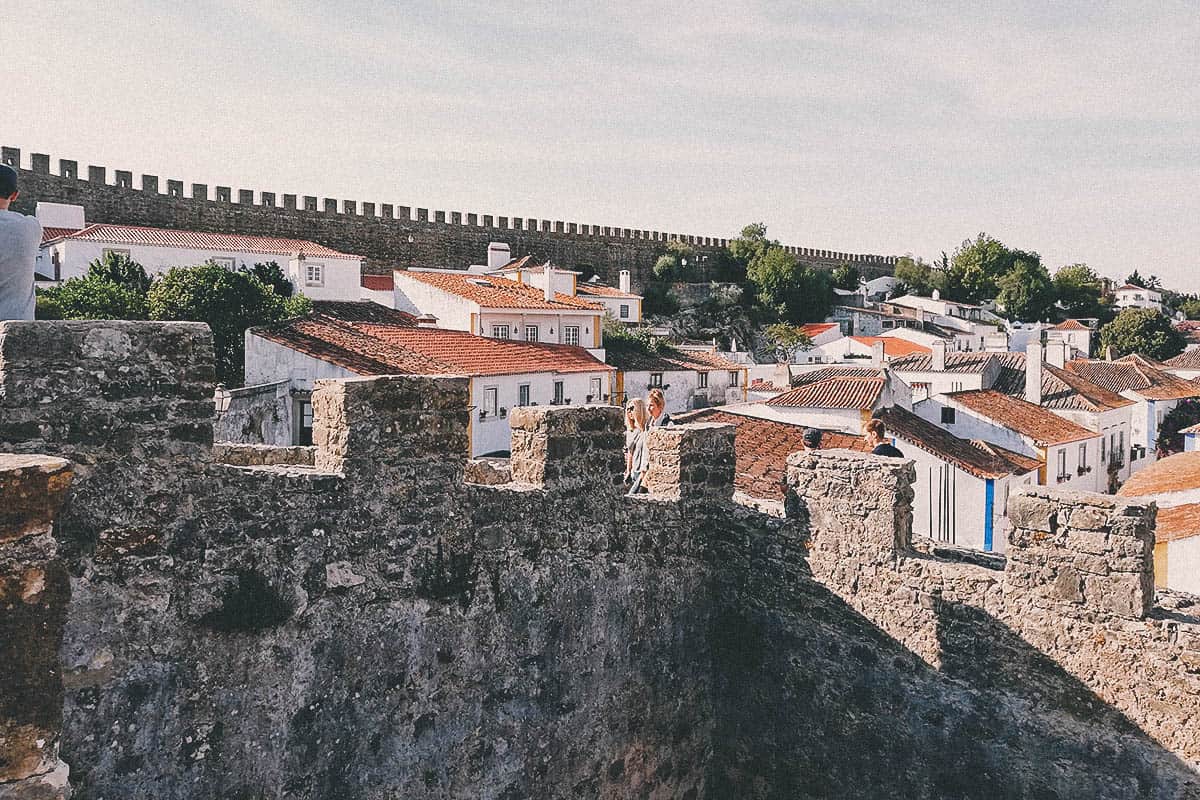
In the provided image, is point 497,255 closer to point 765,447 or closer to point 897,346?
point 897,346

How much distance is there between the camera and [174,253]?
32.7 meters

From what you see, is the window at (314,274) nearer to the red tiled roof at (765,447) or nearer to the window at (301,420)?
the window at (301,420)

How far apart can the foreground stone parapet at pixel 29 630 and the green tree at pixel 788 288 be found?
186 feet

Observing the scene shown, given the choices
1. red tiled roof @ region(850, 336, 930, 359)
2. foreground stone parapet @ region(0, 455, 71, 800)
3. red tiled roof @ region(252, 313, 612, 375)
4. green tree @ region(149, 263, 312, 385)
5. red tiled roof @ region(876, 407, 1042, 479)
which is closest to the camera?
foreground stone parapet @ region(0, 455, 71, 800)

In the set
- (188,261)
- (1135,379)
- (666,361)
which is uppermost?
(188,261)

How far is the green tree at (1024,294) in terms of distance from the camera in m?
73.8

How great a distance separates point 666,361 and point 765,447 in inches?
838

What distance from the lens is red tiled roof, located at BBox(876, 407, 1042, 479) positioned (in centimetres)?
1853

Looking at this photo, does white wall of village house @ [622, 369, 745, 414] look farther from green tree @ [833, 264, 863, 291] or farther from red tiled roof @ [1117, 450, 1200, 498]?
green tree @ [833, 264, 863, 291]

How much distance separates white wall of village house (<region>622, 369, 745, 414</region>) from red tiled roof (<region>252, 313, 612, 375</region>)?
13.9 feet

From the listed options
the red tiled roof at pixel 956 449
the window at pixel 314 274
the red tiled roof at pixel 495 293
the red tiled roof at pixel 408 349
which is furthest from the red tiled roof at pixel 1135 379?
the window at pixel 314 274

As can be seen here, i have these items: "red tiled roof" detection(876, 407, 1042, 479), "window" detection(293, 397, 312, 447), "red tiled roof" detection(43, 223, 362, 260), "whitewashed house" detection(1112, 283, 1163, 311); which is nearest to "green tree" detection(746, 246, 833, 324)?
"red tiled roof" detection(43, 223, 362, 260)

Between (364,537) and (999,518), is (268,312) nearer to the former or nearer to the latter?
(999,518)

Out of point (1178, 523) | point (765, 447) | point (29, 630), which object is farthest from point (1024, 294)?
point (29, 630)
